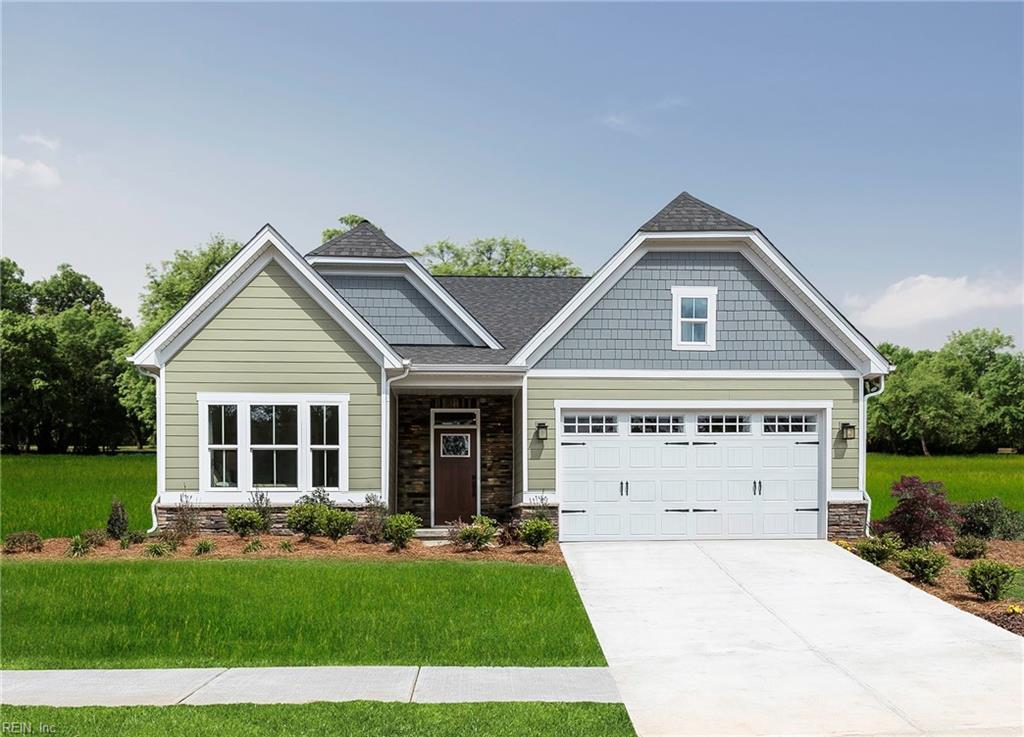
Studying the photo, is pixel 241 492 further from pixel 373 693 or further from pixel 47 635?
pixel 373 693

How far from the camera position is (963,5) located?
724 inches

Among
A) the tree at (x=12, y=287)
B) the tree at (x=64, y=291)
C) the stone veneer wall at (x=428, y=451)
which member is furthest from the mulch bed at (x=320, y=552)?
the tree at (x=64, y=291)

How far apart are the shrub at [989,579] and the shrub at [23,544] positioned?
47.1ft

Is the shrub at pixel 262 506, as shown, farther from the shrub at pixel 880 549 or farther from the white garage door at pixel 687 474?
the shrub at pixel 880 549

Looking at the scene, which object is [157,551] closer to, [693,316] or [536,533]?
[536,533]

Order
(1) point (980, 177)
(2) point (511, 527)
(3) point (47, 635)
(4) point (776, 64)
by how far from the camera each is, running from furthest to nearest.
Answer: (1) point (980, 177), (4) point (776, 64), (2) point (511, 527), (3) point (47, 635)

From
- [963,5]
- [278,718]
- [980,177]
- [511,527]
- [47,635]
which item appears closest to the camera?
[278,718]

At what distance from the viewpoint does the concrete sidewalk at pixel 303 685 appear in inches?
282

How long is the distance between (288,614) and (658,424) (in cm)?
846

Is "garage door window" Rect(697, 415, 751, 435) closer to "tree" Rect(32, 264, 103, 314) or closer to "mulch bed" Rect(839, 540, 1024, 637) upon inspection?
"mulch bed" Rect(839, 540, 1024, 637)

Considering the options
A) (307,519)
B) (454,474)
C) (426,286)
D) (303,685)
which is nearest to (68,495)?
(454,474)

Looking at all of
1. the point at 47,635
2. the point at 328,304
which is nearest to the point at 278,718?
the point at 47,635

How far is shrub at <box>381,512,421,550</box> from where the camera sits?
14102mm

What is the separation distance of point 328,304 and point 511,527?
5.26m
